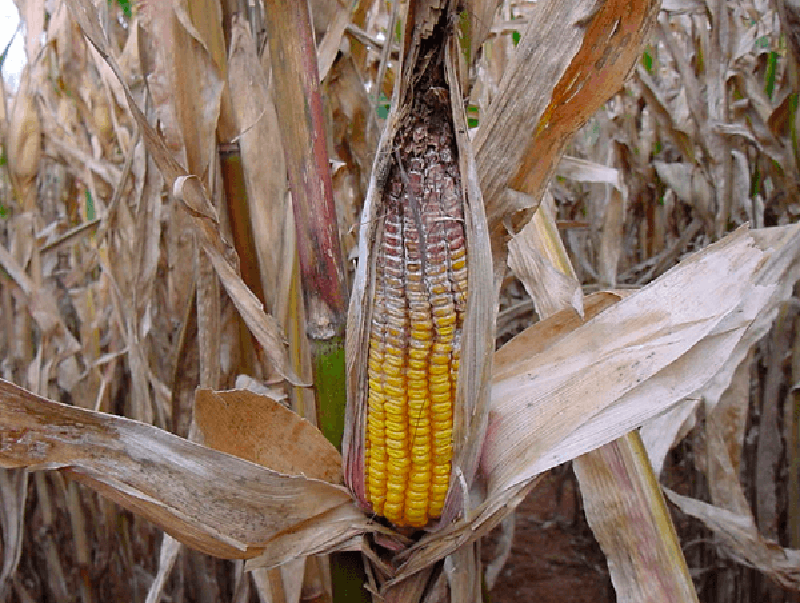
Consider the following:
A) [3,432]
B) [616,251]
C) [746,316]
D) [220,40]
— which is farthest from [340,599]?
[616,251]

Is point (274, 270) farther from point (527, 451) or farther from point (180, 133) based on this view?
point (527, 451)

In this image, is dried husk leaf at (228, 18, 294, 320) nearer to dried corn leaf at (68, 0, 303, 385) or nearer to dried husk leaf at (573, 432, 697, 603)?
dried corn leaf at (68, 0, 303, 385)

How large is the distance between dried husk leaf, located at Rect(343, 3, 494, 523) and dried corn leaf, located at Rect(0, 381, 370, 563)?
86 millimetres

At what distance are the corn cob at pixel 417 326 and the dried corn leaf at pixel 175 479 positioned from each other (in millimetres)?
79

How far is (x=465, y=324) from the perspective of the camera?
746 millimetres

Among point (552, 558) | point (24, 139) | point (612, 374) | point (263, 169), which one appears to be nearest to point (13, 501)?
point (24, 139)

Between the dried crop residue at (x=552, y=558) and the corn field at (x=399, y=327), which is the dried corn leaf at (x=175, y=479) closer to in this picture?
the corn field at (x=399, y=327)

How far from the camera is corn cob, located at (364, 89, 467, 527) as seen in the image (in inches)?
28.0

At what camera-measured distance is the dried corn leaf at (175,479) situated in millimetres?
687

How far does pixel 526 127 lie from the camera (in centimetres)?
79

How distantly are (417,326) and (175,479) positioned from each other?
300 mm

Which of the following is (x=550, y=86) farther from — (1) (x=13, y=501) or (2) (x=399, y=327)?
(1) (x=13, y=501)

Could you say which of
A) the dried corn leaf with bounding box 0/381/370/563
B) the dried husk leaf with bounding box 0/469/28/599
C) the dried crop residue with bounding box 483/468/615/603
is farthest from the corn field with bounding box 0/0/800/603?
the dried crop residue with bounding box 483/468/615/603

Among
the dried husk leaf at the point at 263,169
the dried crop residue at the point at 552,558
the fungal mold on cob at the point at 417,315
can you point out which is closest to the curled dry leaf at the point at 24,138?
the dried husk leaf at the point at 263,169
